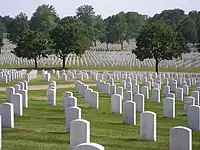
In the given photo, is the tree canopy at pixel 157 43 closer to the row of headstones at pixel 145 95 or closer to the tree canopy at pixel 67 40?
the tree canopy at pixel 67 40

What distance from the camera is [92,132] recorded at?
43.2 ft

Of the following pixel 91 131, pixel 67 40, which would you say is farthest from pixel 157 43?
pixel 91 131

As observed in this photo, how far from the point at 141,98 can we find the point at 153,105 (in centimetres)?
397

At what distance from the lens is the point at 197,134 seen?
13.4 m

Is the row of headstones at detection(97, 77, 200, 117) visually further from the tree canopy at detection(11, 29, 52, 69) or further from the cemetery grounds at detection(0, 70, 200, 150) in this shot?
the tree canopy at detection(11, 29, 52, 69)

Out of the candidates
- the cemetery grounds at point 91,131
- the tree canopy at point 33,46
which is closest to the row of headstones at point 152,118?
the cemetery grounds at point 91,131

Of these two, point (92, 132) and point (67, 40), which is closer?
point (92, 132)

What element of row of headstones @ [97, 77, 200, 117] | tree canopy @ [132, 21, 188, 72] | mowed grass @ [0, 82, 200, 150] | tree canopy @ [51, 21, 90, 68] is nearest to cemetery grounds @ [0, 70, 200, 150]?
mowed grass @ [0, 82, 200, 150]

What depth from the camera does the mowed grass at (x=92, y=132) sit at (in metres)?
11.4

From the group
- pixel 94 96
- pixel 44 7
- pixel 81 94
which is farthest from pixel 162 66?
pixel 44 7

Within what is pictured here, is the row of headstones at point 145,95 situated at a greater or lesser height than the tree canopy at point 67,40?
lesser

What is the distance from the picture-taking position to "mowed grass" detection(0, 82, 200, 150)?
1135 cm

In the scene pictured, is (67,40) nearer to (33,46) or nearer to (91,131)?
(33,46)

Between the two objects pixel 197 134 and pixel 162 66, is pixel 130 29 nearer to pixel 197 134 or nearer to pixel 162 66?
pixel 162 66
